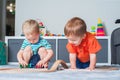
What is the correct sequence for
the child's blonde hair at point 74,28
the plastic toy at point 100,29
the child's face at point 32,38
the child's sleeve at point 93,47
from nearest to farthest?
the child's blonde hair at point 74,28 < the child's sleeve at point 93,47 < the child's face at point 32,38 < the plastic toy at point 100,29

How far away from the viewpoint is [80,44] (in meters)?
1.57

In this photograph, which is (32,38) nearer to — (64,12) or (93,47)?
(93,47)

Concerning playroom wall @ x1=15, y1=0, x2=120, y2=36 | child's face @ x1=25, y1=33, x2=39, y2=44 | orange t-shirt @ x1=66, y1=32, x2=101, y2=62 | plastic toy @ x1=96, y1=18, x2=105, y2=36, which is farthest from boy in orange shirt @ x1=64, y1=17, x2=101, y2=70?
playroom wall @ x1=15, y1=0, x2=120, y2=36

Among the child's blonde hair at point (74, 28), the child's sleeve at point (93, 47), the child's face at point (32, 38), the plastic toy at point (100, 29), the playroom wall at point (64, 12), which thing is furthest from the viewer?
the playroom wall at point (64, 12)

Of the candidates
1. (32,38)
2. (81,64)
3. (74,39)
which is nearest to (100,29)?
(81,64)

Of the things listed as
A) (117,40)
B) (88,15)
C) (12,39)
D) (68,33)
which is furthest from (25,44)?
(88,15)

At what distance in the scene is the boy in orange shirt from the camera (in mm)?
1438

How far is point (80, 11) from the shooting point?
359 cm

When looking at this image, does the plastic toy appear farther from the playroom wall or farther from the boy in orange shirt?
the boy in orange shirt

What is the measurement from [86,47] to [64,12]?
208 centimetres

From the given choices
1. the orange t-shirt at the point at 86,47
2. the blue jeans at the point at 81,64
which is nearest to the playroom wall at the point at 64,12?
the blue jeans at the point at 81,64

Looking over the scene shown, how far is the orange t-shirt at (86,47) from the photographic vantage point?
5.10 feet

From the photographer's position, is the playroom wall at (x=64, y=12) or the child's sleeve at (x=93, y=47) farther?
the playroom wall at (x=64, y=12)

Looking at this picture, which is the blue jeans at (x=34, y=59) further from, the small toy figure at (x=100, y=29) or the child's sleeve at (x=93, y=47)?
the small toy figure at (x=100, y=29)
